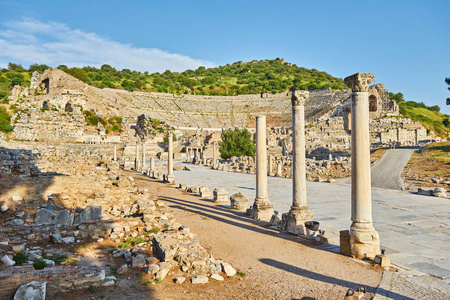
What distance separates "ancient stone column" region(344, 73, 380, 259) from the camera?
19.0 feet

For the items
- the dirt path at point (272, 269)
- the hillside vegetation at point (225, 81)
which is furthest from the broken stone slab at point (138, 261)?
the hillside vegetation at point (225, 81)

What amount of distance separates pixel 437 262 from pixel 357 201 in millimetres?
1610

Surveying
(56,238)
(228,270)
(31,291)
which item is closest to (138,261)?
(228,270)

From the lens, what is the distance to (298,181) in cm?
810

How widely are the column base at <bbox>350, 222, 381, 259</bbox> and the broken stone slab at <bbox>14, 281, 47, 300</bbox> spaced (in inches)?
202

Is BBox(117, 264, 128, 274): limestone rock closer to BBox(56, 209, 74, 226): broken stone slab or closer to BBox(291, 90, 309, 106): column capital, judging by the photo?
BBox(56, 209, 74, 226): broken stone slab

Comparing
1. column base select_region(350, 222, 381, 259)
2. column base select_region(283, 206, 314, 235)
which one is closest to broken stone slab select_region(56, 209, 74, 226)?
column base select_region(283, 206, 314, 235)

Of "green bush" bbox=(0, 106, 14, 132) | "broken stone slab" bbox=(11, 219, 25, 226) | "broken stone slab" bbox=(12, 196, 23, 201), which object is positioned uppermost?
"green bush" bbox=(0, 106, 14, 132)

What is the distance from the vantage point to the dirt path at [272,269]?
4.52m

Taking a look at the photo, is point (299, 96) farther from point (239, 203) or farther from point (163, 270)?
point (163, 270)

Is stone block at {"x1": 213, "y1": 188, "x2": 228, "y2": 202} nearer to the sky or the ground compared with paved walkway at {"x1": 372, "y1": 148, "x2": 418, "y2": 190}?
nearer to the ground

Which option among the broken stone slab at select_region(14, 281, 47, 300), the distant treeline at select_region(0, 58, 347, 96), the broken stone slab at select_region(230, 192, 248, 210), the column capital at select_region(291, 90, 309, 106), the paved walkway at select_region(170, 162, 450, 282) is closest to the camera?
the broken stone slab at select_region(14, 281, 47, 300)

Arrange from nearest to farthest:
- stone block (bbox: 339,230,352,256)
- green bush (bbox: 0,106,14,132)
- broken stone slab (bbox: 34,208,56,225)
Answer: stone block (bbox: 339,230,352,256) → broken stone slab (bbox: 34,208,56,225) → green bush (bbox: 0,106,14,132)

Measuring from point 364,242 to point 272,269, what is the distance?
1846 millimetres
